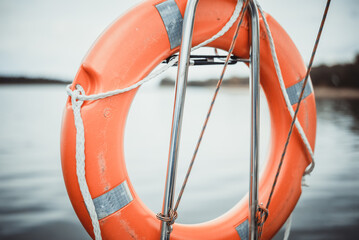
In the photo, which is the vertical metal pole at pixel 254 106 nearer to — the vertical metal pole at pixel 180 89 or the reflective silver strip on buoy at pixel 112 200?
the vertical metal pole at pixel 180 89

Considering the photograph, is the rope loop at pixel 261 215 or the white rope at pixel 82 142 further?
the rope loop at pixel 261 215

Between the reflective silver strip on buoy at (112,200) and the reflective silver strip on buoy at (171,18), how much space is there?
1.54ft

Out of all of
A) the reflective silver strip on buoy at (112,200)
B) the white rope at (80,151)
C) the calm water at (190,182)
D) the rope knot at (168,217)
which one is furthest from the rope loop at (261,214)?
the calm water at (190,182)

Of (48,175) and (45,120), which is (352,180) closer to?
(48,175)

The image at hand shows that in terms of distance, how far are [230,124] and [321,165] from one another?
2.38 meters

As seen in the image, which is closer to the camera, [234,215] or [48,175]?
[234,215]

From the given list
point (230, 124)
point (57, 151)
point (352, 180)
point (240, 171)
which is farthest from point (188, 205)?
point (230, 124)

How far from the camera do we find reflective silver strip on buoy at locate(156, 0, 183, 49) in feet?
3.08

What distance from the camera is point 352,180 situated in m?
2.44

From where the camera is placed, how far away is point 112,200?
2.98 ft

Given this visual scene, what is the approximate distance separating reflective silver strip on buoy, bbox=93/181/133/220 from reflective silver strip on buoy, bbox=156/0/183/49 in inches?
18.5

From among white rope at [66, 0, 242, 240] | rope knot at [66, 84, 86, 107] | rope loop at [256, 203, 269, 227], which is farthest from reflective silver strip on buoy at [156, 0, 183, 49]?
rope loop at [256, 203, 269, 227]

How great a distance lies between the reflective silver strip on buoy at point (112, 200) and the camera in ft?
2.92

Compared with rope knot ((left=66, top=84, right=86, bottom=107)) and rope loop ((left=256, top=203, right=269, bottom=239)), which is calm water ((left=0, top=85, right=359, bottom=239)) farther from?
rope knot ((left=66, top=84, right=86, bottom=107))
